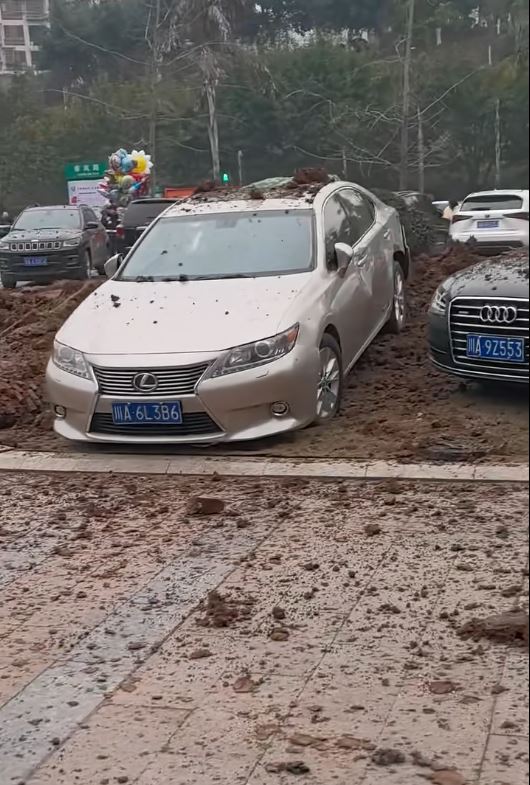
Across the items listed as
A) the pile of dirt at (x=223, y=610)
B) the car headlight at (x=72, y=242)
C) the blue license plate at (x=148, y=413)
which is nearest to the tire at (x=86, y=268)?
the car headlight at (x=72, y=242)

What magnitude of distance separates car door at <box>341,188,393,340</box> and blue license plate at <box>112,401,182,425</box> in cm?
211

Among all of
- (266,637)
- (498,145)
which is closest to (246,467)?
(266,637)

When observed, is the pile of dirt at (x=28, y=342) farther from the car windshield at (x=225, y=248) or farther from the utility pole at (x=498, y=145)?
the utility pole at (x=498, y=145)

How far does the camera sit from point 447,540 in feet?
15.3

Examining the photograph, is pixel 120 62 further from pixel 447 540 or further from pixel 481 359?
pixel 447 540

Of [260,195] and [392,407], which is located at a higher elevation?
[260,195]

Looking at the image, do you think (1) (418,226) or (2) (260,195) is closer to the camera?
(2) (260,195)

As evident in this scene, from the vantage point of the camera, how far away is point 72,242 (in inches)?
714

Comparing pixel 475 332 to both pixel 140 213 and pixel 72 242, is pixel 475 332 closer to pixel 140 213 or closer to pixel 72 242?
pixel 140 213

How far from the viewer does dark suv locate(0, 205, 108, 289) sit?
17953 mm

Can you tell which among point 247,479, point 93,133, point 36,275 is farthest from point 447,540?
point 36,275

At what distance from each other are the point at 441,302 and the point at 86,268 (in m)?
12.0

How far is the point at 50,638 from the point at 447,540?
1851mm

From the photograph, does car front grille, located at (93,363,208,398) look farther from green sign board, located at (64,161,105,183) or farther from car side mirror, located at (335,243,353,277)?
green sign board, located at (64,161,105,183)
